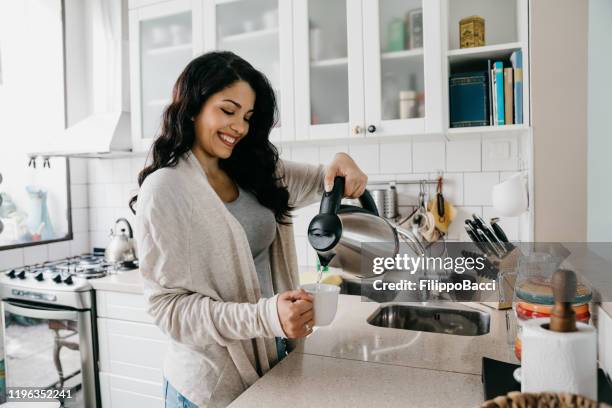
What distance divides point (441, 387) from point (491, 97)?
1.29 meters

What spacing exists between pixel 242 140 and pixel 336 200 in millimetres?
419

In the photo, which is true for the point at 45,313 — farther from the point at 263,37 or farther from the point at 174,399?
the point at 263,37

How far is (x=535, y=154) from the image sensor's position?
62.2 inches

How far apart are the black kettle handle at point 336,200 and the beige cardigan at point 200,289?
0.66 feet

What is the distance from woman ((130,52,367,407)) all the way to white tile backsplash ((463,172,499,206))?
115 cm

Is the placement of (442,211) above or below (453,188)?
below

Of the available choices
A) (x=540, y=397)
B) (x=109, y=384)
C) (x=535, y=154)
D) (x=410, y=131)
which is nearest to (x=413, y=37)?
(x=410, y=131)

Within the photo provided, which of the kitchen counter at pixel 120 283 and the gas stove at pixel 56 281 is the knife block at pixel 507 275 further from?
the gas stove at pixel 56 281

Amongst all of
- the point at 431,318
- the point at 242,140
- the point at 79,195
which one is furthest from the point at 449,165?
the point at 79,195

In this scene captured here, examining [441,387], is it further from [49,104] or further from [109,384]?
[49,104]

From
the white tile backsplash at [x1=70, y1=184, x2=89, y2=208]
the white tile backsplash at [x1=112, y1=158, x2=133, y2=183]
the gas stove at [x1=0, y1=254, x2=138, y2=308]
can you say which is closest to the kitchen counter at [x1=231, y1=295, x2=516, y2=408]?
the gas stove at [x1=0, y1=254, x2=138, y2=308]

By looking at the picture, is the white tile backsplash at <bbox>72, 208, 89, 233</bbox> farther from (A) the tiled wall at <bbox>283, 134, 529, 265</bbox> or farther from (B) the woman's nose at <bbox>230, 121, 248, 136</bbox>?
(B) the woman's nose at <bbox>230, 121, 248, 136</bbox>

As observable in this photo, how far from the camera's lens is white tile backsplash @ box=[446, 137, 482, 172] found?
2029 mm

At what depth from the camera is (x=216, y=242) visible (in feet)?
3.17
